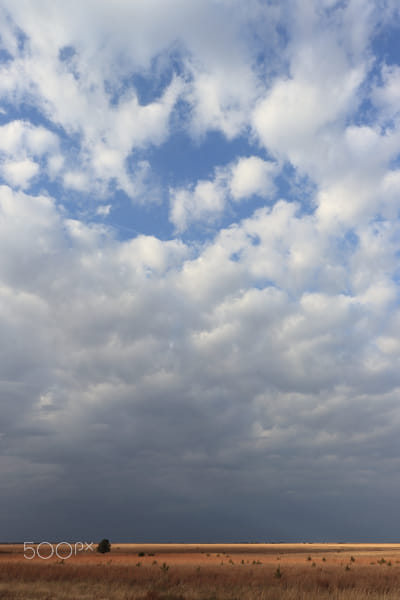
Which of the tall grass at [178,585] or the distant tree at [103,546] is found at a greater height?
the tall grass at [178,585]

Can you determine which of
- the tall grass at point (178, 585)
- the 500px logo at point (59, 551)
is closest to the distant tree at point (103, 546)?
the 500px logo at point (59, 551)

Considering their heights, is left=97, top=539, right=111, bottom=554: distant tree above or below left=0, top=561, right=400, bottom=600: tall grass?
below

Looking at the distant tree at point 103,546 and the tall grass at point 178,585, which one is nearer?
the tall grass at point 178,585

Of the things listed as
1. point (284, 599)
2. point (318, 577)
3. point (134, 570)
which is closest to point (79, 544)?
point (134, 570)

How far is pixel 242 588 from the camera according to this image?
97.0 ft

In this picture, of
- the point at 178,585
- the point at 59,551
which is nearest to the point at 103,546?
the point at 59,551

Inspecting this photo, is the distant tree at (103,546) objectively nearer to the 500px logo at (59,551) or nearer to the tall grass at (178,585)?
the 500px logo at (59,551)

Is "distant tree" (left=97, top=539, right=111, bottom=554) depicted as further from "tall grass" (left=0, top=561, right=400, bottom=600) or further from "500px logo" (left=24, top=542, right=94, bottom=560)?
"tall grass" (left=0, top=561, right=400, bottom=600)

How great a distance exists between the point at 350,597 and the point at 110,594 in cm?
1317

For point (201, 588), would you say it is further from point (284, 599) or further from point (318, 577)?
point (318, 577)

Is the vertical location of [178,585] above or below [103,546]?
above

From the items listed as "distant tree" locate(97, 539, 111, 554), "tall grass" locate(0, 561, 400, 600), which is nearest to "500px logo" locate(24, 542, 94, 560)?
"distant tree" locate(97, 539, 111, 554)

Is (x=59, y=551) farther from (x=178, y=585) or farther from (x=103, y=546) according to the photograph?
(x=178, y=585)

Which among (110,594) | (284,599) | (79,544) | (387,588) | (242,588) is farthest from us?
(79,544)
